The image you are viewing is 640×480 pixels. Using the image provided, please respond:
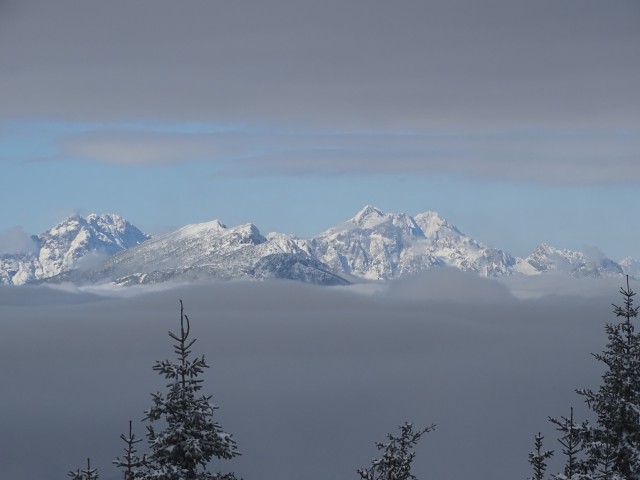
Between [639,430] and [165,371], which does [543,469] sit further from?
[165,371]

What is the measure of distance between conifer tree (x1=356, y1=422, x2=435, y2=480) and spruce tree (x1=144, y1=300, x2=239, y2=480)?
560cm

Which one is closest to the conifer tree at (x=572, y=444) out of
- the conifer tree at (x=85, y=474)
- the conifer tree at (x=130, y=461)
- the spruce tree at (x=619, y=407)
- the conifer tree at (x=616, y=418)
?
the conifer tree at (x=616, y=418)

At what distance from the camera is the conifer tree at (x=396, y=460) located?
4409 cm

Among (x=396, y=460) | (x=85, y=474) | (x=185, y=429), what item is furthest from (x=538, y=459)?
(x=85, y=474)

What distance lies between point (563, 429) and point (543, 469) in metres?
3.24

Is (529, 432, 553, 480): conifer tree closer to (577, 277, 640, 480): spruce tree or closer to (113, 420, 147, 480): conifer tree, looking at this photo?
(577, 277, 640, 480): spruce tree

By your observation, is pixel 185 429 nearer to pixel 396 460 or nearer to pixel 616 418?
pixel 396 460

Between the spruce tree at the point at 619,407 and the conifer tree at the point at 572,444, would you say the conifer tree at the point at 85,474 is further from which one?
the spruce tree at the point at 619,407

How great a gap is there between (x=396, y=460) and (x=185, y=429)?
7.99 m

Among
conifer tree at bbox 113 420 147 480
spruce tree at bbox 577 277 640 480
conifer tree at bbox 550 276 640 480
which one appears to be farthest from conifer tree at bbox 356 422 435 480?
spruce tree at bbox 577 277 640 480

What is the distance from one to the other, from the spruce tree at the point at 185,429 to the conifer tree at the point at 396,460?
220 inches

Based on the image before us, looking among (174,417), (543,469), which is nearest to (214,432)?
(174,417)

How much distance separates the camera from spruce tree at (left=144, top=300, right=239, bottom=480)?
1676 inches

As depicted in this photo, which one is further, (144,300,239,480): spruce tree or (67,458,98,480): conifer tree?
(67,458,98,480): conifer tree
